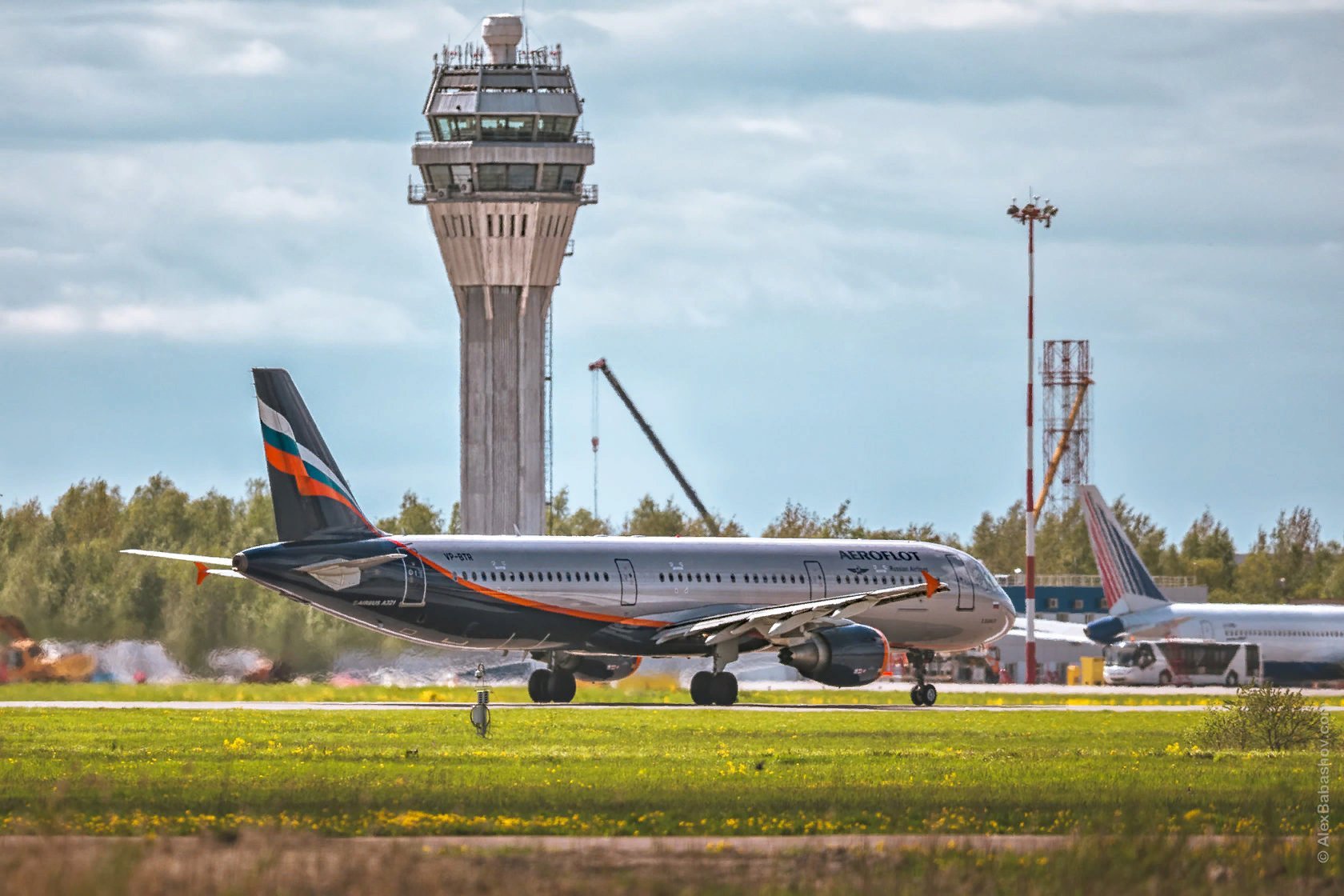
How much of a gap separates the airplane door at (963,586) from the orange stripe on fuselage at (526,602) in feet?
28.2

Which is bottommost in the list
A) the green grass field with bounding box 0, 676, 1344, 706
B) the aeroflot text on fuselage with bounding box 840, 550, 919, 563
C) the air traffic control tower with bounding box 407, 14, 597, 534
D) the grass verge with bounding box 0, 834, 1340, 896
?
the green grass field with bounding box 0, 676, 1344, 706

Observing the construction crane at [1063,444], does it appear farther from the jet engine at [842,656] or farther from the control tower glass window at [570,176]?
the jet engine at [842,656]

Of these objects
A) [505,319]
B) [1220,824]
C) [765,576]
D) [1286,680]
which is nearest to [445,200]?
[505,319]

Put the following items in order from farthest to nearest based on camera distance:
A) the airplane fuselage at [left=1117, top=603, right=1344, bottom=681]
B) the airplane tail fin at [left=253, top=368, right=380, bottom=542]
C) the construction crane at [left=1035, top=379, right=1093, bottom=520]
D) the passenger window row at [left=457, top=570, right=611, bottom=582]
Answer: the construction crane at [left=1035, top=379, right=1093, bottom=520]
the airplane fuselage at [left=1117, top=603, right=1344, bottom=681]
the passenger window row at [left=457, top=570, right=611, bottom=582]
the airplane tail fin at [left=253, top=368, right=380, bottom=542]

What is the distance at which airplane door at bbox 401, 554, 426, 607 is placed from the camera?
44188 millimetres

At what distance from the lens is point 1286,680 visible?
7731 cm

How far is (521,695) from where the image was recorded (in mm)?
52312

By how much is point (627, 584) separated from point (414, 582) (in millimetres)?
5302

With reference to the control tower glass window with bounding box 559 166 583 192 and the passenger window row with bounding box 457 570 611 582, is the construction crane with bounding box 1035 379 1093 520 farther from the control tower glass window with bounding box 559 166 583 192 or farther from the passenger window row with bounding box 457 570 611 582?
the passenger window row with bounding box 457 570 611 582

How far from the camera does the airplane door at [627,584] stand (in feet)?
155

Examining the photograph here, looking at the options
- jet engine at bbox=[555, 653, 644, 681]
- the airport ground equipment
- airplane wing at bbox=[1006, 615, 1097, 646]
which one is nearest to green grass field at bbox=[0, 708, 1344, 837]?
jet engine at bbox=[555, 653, 644, 681]

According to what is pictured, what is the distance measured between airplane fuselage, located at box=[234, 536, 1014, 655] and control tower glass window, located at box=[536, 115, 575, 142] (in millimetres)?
42359

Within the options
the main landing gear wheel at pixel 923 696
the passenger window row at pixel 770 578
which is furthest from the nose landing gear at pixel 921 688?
the passenger window row at pixel 770 578

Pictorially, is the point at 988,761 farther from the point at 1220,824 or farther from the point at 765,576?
the point at 765,576
